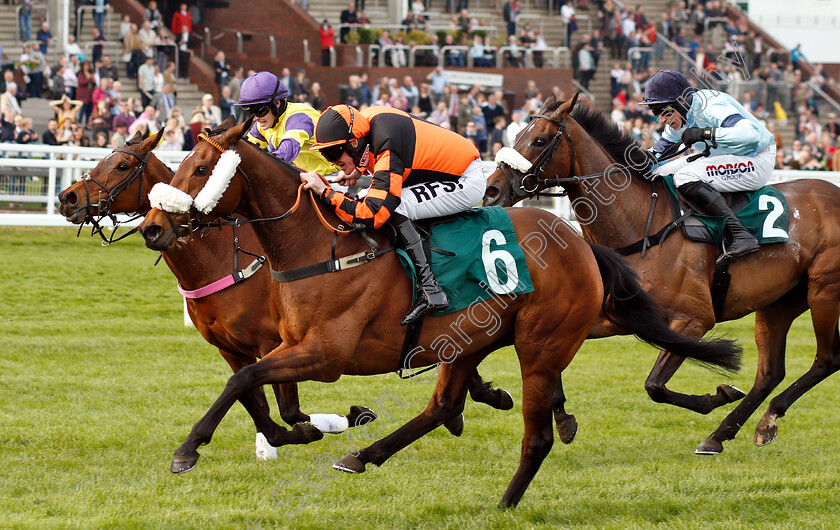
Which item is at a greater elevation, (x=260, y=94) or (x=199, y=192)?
(x=260, y=94)

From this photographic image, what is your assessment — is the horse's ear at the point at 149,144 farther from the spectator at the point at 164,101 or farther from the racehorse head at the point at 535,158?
the spectator at the point at 164,101

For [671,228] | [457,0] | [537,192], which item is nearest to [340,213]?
[537,192]

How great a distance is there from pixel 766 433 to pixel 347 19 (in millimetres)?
18371

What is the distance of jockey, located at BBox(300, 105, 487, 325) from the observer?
193 inches

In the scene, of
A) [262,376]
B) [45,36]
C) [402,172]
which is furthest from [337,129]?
[45,36]

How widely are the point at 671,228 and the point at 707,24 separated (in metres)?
23.0

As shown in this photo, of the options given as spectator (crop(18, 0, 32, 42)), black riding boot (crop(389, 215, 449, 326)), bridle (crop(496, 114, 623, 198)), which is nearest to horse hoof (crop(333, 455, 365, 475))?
black riding boot (crop(389, 215, 449, 326))

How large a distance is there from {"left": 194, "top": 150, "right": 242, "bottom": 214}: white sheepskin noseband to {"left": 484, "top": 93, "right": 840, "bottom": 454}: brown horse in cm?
212

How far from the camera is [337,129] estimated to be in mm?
4867

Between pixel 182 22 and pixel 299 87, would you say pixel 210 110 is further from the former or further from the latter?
pixel 182 22

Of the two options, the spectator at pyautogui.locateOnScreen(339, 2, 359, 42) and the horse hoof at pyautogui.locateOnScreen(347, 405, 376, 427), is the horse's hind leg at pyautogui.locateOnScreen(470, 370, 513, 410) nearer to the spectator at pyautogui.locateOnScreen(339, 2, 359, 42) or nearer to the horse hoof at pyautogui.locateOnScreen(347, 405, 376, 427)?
the horse hoof at pyautogui.locateOnScreen(347, 405, 376, 427)

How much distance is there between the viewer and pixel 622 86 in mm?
23484

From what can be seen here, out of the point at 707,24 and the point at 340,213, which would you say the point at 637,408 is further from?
the point at 707,24

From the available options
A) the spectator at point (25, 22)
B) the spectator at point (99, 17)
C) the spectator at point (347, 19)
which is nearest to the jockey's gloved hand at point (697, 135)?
the spectator at point (99, 17)
